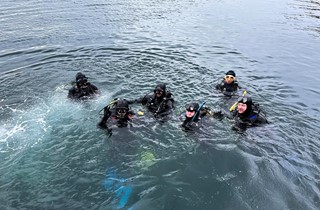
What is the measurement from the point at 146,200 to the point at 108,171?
1.39 m

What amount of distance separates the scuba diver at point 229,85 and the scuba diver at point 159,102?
8.58 feet

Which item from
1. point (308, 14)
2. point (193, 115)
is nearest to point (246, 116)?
point (193, 115)

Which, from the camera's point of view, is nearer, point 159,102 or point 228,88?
point 159,102

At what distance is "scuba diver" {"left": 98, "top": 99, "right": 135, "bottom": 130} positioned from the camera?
873 centimetres

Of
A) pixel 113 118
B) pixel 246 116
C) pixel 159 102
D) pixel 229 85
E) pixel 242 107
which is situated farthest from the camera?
pixel 229 85

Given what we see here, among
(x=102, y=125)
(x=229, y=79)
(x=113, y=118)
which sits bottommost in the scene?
(x=102, y=125)

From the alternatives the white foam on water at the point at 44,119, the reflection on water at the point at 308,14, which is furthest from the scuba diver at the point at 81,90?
the reflection on water at the point at 308,14

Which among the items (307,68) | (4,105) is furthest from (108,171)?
(307,68)

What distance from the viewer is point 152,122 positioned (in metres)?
9.52

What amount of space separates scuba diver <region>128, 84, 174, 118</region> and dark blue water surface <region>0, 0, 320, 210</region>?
441mm

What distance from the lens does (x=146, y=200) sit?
6.77m

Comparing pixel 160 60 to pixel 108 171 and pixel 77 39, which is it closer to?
pixel 77 39

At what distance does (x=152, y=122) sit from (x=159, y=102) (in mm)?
777

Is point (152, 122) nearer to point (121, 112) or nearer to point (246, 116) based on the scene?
point (121, 112)
